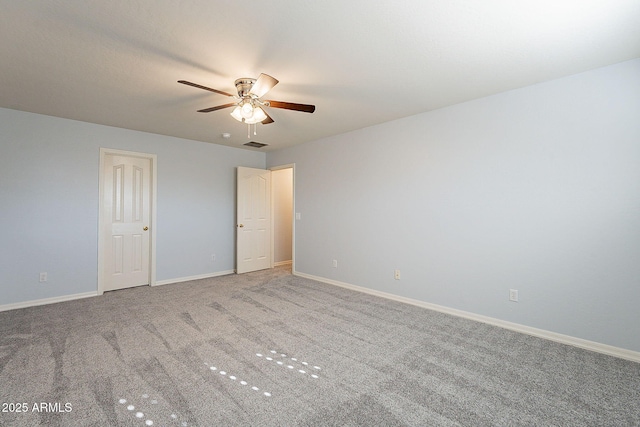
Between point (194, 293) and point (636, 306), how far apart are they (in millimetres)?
4969

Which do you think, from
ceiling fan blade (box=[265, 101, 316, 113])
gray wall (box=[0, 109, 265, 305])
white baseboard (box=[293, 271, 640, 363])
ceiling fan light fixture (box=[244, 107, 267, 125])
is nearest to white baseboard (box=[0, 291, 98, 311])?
gray wall (box=[0, 109, 265, 305])

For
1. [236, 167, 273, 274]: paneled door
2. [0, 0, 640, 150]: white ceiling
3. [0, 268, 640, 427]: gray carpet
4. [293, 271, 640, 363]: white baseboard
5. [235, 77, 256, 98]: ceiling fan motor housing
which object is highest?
[0, 0, 640, 150]: white ceiling

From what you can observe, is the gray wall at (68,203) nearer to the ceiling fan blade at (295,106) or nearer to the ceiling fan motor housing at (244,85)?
the ceiling fan motor housing at (244,85)

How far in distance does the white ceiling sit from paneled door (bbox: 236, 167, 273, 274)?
2.48m

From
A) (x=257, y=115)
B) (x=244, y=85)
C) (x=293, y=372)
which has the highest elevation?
(x=244, y=85)

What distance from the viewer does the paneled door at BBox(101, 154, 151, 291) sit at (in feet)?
14.7

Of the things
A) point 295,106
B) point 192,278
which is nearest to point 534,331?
point 295,106

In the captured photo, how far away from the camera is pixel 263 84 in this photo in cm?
241

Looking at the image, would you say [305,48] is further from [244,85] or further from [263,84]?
[244,85]

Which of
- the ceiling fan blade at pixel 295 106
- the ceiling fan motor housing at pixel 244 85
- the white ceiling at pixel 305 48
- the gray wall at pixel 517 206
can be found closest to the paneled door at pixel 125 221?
the white ceiling at pixel 305 48

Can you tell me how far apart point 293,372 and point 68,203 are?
13.2ft

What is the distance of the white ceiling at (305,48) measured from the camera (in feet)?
6.15

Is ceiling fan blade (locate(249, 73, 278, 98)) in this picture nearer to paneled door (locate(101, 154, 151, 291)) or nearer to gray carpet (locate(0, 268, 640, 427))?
gray carpet (locate(0, 268, 640, 427))

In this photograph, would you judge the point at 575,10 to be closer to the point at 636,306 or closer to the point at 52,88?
the point at 636,306
